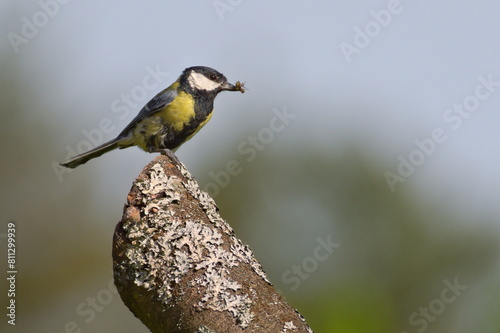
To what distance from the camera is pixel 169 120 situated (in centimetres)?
577

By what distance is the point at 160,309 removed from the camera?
8.21 ft

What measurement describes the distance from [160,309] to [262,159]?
644cm

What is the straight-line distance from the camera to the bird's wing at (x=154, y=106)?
19.1 ft

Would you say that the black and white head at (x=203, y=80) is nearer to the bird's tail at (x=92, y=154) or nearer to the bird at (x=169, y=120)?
the bird at (x=169, y=120)

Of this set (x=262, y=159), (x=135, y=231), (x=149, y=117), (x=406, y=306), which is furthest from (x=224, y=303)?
(x=262, y=159)

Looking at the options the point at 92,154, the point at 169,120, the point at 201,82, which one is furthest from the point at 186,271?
the point at 201,82

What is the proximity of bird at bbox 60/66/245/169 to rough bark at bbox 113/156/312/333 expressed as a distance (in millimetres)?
2915

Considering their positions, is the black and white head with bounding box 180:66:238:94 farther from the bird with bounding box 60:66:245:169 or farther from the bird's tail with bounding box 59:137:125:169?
the bird's tail with bounding box 59:137:125:169

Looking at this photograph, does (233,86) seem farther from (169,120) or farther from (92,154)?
(92,154)

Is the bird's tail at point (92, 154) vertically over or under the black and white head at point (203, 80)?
under

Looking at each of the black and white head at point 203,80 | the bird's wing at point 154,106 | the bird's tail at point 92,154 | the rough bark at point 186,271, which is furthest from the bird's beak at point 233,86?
the rough bark at point 186,271

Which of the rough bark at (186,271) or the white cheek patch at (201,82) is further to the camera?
the white cheek patch at (201,82)

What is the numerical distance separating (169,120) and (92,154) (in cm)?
67

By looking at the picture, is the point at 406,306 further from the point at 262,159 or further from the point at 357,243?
the point at 262,159
